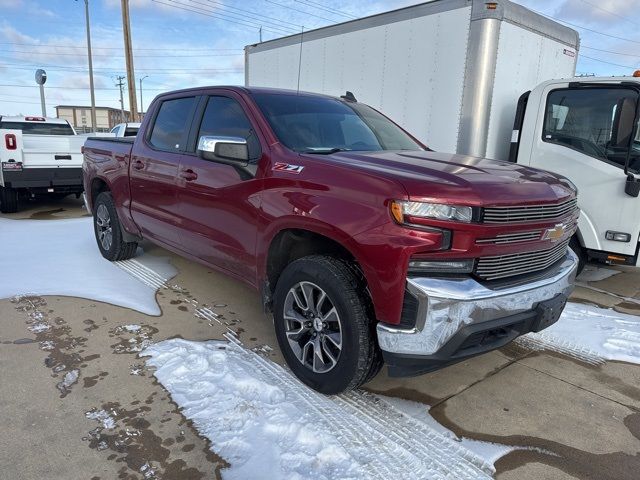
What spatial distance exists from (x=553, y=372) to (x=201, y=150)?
3012 millimetres

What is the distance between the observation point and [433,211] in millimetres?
2395

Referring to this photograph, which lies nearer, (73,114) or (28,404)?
(28,404)

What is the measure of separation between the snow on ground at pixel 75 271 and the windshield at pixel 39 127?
5242 millimetres

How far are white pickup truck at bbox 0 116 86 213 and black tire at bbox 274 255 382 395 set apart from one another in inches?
293

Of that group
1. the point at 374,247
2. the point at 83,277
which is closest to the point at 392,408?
the point at 374,247

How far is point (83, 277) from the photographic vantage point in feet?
16.4

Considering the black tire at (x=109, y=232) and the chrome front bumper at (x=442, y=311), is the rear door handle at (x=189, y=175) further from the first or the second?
the chrome front bumper at (x=442, y=311)

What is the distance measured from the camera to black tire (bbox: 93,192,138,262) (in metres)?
5.42

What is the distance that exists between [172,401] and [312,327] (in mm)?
944

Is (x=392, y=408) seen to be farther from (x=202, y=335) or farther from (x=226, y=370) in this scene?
(x=202, y=335)

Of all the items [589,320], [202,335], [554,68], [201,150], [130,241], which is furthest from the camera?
[554,68]

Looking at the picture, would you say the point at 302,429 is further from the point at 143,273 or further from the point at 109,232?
the point at 109,232

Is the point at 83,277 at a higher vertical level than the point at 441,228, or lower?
lower

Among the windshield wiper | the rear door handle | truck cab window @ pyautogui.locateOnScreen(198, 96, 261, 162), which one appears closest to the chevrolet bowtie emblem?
the windshield wiper
